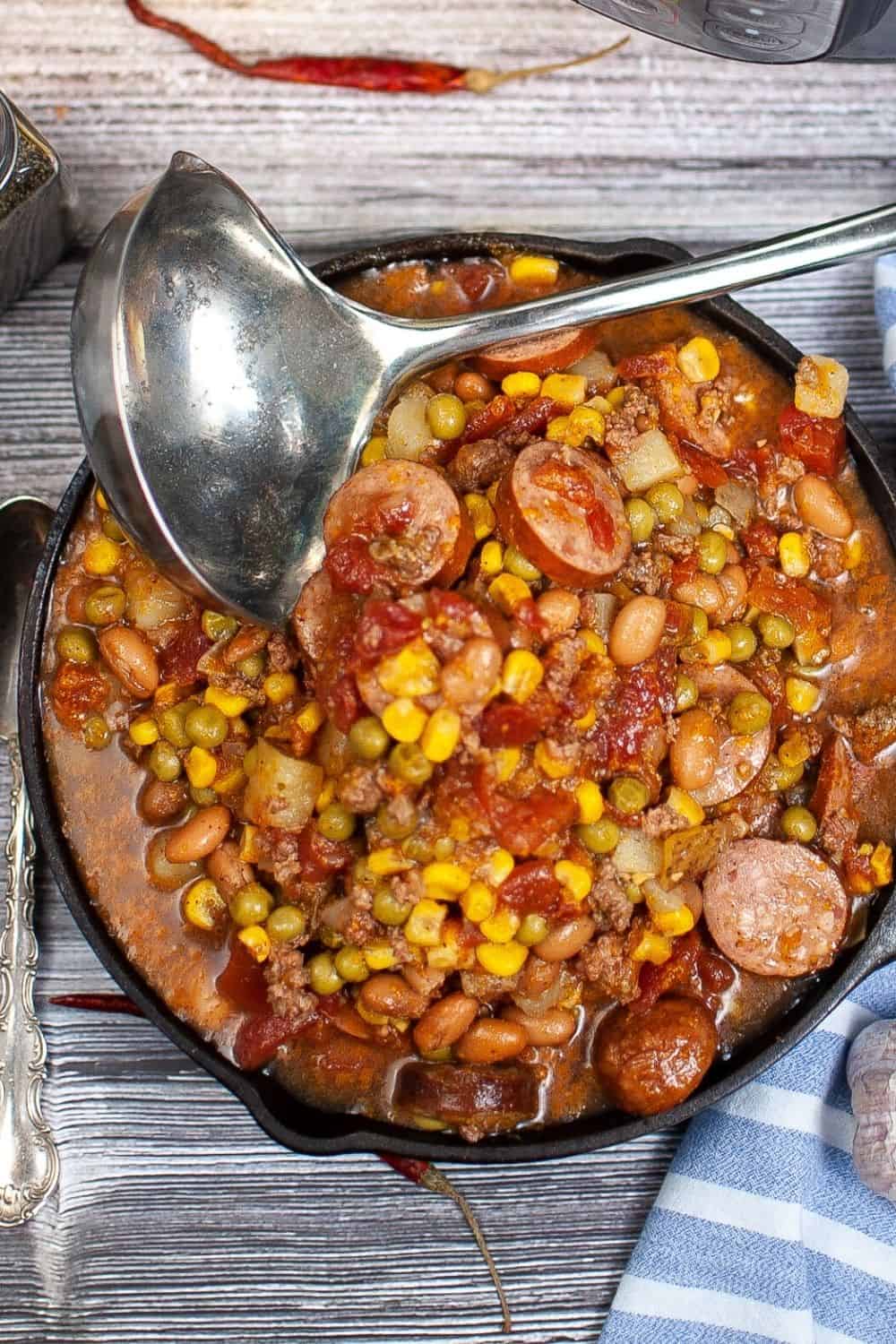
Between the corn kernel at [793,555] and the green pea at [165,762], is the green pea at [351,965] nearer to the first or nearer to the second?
the green pea at [165,762]

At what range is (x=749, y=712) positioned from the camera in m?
2.78

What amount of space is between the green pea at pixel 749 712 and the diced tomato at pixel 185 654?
1274 millimetres

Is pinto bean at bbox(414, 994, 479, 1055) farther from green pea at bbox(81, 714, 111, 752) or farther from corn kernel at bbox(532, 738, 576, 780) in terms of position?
green pea at bbox(81, 714, 111, 752)

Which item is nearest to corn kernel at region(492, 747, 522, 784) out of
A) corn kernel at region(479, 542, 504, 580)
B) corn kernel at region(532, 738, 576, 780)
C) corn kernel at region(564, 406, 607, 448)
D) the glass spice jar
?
corn kernel at region(532, 738, 576, 780)

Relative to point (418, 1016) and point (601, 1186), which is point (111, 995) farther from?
point (601, 1186)

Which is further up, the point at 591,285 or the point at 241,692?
the point at 591,285

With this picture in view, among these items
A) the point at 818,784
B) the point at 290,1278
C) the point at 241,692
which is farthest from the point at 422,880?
the point at 290,1278

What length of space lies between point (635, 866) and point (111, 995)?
5.13 feet

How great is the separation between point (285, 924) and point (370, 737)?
602 millimetres

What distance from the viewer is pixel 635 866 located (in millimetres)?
2746

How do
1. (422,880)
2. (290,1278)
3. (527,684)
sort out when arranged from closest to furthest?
(527,684) → (422,880) → (290,1278)

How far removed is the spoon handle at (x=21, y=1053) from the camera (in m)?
3.24

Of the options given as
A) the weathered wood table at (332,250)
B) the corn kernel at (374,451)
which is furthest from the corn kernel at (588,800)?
the weathered wood table at (332,250)

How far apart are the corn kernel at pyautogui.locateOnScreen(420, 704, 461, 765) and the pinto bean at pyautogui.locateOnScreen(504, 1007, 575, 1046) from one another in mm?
774
